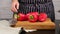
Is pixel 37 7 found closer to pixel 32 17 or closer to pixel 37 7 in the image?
pixel 37 7

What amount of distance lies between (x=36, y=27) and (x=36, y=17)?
9 cm

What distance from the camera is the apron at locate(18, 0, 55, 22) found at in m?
1.41

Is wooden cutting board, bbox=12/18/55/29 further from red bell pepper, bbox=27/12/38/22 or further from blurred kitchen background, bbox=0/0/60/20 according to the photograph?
blurred kitchen background, bbox=0/0/60/20

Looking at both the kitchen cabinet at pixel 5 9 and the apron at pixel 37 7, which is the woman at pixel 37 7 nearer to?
the apron at pixel 37 7

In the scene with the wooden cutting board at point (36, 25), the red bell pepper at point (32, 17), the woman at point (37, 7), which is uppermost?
the woman at point (37, 7)

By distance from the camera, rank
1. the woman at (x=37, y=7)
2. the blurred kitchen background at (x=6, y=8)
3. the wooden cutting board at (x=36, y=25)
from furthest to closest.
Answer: the blurred kitchen background at (x=6, y=8), the woman at (x=37, y=7), the wooden cutting board at (x=36, y=25)

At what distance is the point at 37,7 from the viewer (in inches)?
55.9

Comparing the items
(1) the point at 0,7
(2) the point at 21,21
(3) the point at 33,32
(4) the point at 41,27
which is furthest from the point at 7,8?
(3) the point at 33,32

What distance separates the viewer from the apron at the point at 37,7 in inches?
55.7

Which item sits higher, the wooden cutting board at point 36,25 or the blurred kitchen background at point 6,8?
the blurred kitchen background at point 6,8

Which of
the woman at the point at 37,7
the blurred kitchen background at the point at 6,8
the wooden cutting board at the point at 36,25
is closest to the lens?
the wooden cutting board at the point at 36,25

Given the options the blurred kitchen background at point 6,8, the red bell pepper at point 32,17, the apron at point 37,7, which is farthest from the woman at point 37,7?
the blurred kitchen background at point 6,8

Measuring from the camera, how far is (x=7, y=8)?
76.6 inches

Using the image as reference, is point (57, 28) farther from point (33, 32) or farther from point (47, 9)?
point (47, 9)
